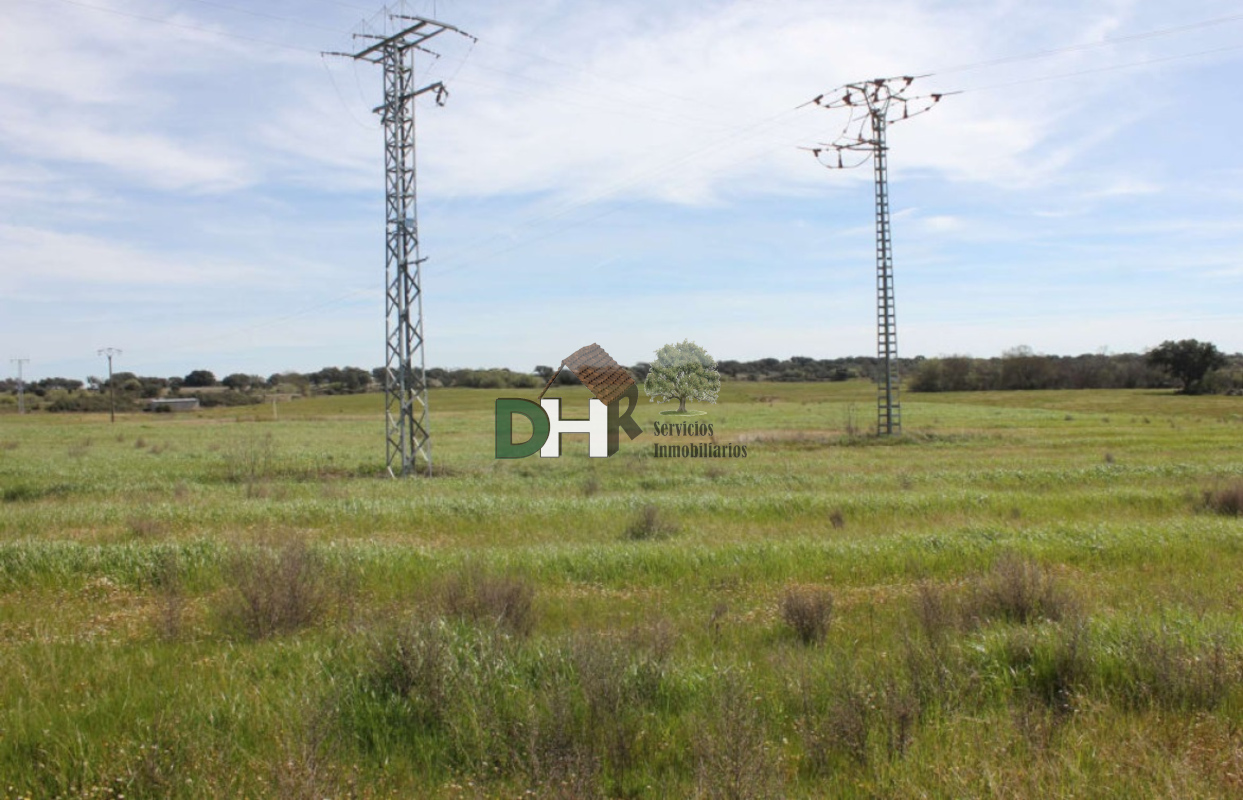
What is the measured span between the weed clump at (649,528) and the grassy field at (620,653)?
0.27 ft

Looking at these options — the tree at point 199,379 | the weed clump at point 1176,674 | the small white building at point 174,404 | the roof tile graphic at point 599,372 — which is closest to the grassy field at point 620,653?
the weed clump at point 1176,674

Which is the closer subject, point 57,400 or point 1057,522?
point 1057,522

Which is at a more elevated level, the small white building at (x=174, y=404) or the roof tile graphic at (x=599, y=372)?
the roof tile graphic at (x=599, y=372)

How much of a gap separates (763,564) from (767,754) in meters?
6.43

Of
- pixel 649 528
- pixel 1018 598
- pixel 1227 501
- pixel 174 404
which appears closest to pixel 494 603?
pixel 1018 598

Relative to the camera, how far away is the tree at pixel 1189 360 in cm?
9994

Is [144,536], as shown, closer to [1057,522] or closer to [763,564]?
[763,564]

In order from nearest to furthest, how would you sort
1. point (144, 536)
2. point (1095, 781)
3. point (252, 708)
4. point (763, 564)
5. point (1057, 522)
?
point (1095, 781), point (252, 708), point (763, 564), point (144, 536), point (1057, 522)

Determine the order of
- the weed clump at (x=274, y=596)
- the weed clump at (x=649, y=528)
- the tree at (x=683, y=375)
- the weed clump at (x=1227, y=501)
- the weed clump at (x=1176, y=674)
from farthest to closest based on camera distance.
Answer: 1. the tree at (x=683, y=375)
2. the weed clump at (x=1227, y=501)
3. the weed clump at (x=649, y=528)
4. the weed clump at (x=274, y=596)
5. the weed clump at (x=1176, y=674)

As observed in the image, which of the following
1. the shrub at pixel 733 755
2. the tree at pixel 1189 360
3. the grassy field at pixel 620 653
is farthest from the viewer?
the tree at pixel 1189 360

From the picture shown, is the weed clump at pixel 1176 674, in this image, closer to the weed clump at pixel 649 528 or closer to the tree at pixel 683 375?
the weed clump at pixel 649 528

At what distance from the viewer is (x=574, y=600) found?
30.3 feet

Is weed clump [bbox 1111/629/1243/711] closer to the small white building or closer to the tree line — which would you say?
the tree line

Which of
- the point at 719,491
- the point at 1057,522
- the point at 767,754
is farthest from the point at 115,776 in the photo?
the point at 719,491
